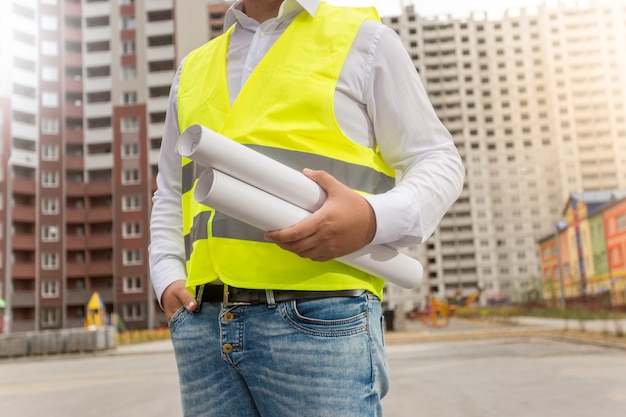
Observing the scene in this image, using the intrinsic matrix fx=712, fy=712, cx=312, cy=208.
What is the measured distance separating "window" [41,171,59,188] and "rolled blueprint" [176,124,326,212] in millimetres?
70103

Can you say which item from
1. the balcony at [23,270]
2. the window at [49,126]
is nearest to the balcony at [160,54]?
the window at [49,126]

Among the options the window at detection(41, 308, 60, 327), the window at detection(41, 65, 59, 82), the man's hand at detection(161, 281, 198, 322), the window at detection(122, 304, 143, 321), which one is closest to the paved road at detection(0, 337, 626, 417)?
the man's hand at detection(161, 281, 198, 322)

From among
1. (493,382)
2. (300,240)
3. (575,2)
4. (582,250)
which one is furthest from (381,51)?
(575,2)

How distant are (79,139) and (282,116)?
70.1 metres

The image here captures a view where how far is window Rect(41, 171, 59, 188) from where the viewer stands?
67062 mm

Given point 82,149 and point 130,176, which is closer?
point 130,176

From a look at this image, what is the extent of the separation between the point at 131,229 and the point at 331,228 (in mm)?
64749

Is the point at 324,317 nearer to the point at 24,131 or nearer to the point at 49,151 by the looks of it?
the point at 49,151

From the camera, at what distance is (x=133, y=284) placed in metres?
61.8

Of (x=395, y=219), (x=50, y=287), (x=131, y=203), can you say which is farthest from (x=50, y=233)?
(x=395, y=219)

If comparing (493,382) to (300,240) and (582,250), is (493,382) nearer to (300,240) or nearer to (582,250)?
(300,240)

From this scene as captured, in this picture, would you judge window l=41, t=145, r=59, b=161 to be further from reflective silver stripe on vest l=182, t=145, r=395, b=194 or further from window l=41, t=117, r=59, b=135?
reflective silver stripe on vest l=182, t=145, r=395, b=194

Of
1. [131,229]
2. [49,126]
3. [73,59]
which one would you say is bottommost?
[131,229]

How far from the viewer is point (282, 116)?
1452mm
